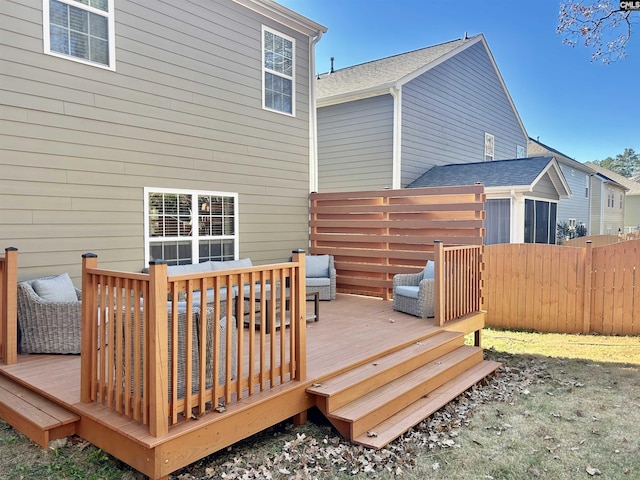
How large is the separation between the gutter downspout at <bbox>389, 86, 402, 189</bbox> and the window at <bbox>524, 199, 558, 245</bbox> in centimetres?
347

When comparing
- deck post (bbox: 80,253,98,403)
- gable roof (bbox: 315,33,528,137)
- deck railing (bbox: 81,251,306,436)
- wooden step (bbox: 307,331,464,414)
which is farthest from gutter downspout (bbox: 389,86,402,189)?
deck post (bbox: 80,253,98,403)

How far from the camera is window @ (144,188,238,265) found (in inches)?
242

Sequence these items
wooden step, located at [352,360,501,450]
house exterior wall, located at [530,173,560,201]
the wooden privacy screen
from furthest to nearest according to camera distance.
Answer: house exterior wall, located at [530,173,560,201]
the wooden privacy screen
wooden step, located at [352,360,501,450]

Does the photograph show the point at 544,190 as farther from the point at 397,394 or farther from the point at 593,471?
the point at 593,471

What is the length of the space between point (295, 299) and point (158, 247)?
329 centimetres

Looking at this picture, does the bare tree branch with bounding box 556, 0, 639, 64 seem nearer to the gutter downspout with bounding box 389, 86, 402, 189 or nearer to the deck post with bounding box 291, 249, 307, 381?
the deck post with bounding box 291, 249, 307, 381

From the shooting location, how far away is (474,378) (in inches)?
196

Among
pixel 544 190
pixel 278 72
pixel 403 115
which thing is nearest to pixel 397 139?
pixel 403 115

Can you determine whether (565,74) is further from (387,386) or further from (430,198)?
(387,386)

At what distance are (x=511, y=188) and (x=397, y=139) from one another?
9.81 ft

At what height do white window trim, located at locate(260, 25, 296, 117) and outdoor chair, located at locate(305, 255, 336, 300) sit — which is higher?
white window trim, located at locate(260, 25, 296, 117)

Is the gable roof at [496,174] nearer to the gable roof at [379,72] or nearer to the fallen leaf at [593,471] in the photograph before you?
the gable roof at [379,72]

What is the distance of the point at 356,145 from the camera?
11.8m

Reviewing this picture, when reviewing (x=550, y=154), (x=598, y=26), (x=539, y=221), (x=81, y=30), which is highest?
(x=550, y=154)
